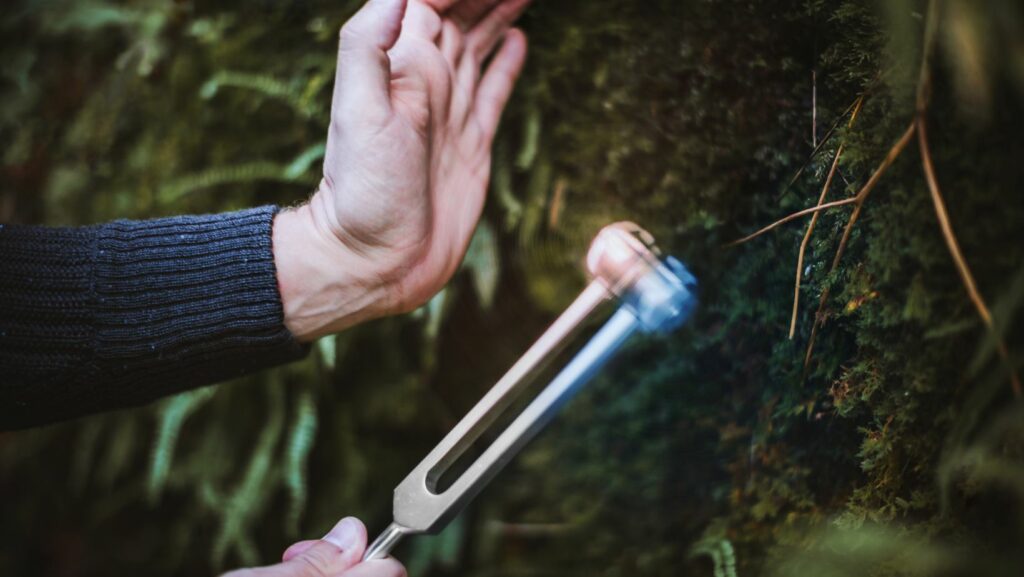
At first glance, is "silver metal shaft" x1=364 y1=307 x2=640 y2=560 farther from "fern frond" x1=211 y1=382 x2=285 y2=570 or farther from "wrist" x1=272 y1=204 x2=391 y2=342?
"fern frond" x1=211 y1=382 x2=285 y2=570

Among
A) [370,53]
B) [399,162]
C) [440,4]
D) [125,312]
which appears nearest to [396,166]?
[399,162]

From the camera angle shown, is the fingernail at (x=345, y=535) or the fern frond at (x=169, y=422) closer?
the fingernail at (x=345, y=535)

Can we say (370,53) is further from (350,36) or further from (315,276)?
(315,276)

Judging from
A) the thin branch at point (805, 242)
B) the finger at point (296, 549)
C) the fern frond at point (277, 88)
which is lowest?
the finger at point (296, 549)

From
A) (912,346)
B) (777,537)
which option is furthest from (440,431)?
(912,346)

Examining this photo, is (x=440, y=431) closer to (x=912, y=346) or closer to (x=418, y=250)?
(x=418, y=250)

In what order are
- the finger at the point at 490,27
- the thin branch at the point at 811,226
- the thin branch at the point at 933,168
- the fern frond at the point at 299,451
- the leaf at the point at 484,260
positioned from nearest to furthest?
the thin branch at the point at 933,168 → the thin branch at the point at 811,226 → the finger at the point at 490,27 → the leaf at the point at 484,260 → the fern frond at the point at 299,451

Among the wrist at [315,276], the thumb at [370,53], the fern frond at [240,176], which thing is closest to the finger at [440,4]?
the thumb at [370,53]

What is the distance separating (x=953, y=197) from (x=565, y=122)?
0.60m

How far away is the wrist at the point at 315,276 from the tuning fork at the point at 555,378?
10.2 inches

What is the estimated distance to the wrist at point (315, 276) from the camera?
0.79 meters

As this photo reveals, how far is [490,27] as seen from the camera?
0.87 m

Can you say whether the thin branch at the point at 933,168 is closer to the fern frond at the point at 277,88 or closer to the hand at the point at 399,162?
the hand at the point at 399,162

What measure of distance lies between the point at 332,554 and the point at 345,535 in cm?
2
